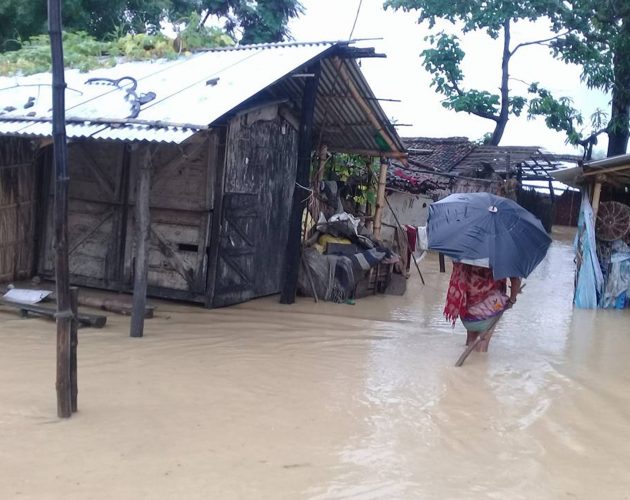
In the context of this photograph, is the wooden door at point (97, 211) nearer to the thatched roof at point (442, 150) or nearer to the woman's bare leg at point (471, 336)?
the woman's bare leg at point (471, 336)

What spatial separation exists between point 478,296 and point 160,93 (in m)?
4.16

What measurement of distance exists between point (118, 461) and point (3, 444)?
76cm

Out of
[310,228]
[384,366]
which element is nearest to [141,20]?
[310,228]

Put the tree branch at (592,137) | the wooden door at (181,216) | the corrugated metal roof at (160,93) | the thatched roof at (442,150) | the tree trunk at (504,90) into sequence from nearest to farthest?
the corrugated metal roof at (160,93)
the wooden door at (181,216)
the tree branch at (592,137)
the thatched roof at (442,150)
the tree trunk at (504,90)

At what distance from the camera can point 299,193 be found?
9773 millimetres

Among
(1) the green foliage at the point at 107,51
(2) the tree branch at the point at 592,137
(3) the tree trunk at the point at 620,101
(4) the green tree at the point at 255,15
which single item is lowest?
(1) the green foliage at the point at 107,51

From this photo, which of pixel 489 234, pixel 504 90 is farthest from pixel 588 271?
pixel 504 90

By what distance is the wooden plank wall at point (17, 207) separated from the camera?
9.67 metres

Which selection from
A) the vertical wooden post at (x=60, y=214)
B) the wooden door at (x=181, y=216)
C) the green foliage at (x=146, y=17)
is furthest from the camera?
the green foliage at (x=146, y=17)

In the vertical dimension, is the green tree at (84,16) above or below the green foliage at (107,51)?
above

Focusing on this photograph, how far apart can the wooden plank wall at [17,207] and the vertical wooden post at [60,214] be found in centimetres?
554

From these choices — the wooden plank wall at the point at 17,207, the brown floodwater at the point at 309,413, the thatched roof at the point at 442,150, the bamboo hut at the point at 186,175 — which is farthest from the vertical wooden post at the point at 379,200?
the thatched roof at the point at 442,150

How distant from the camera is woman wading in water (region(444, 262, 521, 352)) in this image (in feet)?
23.8

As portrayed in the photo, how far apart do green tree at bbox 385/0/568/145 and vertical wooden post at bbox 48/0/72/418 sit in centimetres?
2059
